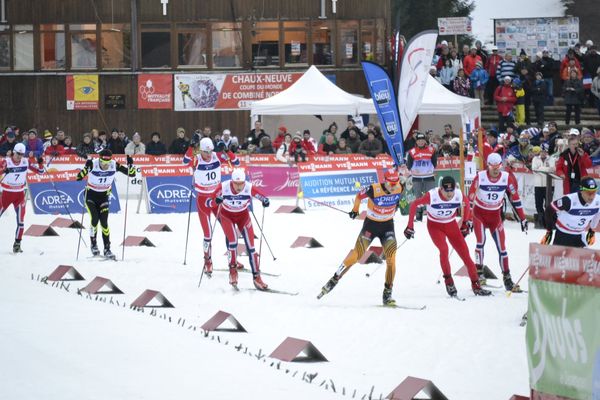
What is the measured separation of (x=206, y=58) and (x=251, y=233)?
23.3 metres

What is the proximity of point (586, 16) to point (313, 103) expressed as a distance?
136 ft

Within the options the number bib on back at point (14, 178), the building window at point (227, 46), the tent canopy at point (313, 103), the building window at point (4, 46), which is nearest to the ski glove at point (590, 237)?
the number bib on back at point (14, 178)

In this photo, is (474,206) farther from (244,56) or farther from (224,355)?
(244,56)

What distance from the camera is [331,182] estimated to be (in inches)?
1072

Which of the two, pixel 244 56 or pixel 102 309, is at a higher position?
pixel 244 56

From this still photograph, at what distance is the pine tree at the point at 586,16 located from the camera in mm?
66812

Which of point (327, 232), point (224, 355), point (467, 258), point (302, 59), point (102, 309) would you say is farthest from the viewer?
point (302, 59)

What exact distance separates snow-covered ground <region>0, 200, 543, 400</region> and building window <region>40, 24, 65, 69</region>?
20.0 m

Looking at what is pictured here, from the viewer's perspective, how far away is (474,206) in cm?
1711

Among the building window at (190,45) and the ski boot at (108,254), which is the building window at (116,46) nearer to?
the building window at (190,45)

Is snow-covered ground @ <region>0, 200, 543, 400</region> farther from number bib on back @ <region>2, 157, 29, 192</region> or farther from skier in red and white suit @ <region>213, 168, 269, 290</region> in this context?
number bib on back @ <region>2, 157, 29, 192</region>

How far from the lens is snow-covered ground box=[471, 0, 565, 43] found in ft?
276

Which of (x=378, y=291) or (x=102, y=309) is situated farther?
(x=378, y=291)

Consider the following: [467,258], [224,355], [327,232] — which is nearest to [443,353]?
[224,355]
